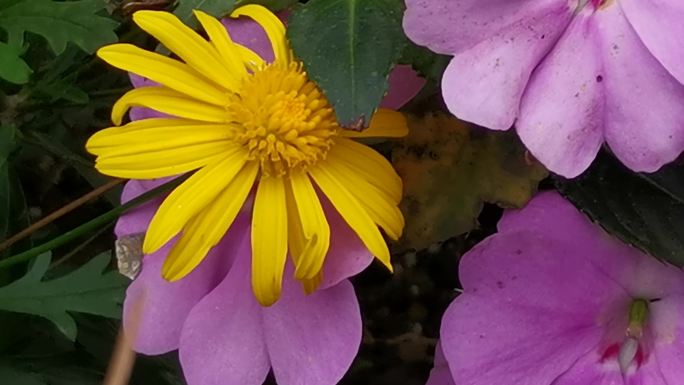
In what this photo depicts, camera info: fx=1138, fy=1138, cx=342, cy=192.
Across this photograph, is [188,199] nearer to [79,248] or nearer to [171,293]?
[171,293]

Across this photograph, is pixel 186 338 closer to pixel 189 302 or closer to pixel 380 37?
pixel 189 302

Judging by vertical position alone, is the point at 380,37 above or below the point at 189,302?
above

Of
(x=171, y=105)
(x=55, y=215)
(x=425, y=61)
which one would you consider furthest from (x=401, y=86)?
(x=55, y=215)

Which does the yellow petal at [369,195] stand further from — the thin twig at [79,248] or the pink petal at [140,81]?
the thin twig at [79,248]

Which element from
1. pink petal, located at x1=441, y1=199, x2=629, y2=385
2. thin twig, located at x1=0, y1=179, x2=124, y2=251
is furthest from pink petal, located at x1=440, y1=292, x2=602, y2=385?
thin twig, located at x1=0, y1=179, x2=124, y2=251

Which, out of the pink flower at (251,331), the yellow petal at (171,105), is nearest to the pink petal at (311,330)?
the pink flower at (251,331)

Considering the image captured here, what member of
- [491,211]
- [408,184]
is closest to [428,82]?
[408,184]

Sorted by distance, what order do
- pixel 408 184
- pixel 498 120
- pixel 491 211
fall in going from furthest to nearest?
pixel 491 211 → pixel 408 184 → pixel 498 120
